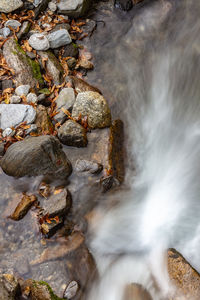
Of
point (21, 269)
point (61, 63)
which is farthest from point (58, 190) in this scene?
point (61, 63)

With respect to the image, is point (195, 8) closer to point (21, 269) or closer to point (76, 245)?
point (76, 245)

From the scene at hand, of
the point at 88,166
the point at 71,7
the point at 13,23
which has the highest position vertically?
the point at 71,7

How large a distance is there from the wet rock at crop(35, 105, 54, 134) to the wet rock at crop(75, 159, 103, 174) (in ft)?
3.05

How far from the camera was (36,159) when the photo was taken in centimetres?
470

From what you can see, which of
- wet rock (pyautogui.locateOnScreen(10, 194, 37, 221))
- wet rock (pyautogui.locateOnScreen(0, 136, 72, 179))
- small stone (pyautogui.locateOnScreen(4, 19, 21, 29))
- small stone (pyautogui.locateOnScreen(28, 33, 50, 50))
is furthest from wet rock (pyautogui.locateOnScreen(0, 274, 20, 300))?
small stone (pyautogui.locateOnScreen(4, 19, 21, 29))

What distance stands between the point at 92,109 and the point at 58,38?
7.86ft

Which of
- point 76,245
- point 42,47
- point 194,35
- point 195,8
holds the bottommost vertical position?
point 76,245

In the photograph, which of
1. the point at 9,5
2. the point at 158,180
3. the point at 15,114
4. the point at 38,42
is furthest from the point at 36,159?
the point at 9,5

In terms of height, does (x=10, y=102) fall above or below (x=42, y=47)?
below

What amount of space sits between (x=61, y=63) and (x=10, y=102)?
181cm

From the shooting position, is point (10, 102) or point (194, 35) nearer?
point (10, 102)

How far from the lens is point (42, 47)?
6.39 meters

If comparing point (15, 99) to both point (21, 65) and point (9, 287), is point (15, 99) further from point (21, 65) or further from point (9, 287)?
point (9, 287)

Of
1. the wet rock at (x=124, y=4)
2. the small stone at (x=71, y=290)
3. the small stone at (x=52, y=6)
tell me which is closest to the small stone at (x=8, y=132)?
the small stone at (x=71, y=290)
